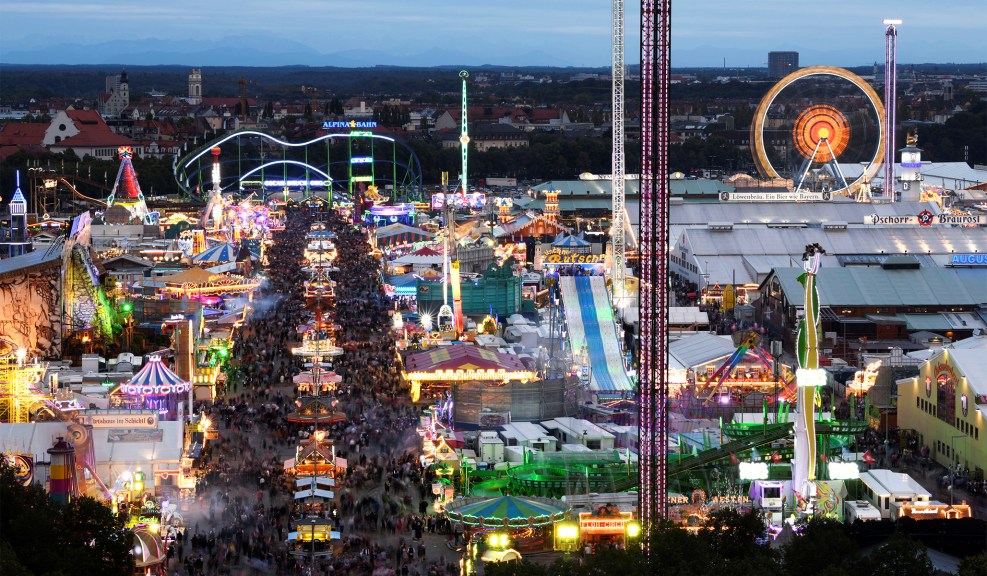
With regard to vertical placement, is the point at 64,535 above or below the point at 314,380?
above

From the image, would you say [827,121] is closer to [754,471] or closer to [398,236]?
[398,236]

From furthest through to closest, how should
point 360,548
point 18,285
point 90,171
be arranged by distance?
1. point 90,171
2. point 18,285
3. point 360,548

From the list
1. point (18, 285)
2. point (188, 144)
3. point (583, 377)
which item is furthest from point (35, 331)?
point (188, 144)

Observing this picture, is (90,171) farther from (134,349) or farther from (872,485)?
(872,485)

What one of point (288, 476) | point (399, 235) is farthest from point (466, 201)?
point (288, 476)

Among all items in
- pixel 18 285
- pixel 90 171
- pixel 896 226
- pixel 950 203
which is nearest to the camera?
pixel 18 285
